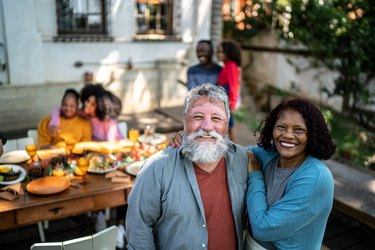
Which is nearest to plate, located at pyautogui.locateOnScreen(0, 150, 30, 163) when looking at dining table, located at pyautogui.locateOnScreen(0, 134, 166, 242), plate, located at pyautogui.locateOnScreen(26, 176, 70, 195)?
dining table, located at pyautogui.locateOnScreen(0, 134, 166, 242)

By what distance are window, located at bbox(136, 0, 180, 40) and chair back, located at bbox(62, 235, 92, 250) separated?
6125 mm

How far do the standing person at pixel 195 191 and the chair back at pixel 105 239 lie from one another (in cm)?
35

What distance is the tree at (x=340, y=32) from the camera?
6051 mm

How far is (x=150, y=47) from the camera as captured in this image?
778 cm

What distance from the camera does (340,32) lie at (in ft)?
20.7

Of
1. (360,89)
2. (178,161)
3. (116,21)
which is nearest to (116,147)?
(178,161)

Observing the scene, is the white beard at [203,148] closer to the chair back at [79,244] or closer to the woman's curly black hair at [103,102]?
the chair back at [79,244]

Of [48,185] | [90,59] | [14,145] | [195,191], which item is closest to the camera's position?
[195,191]

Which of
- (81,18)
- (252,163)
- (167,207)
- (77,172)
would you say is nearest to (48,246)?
(167,207)

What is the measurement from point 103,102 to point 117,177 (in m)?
1.30

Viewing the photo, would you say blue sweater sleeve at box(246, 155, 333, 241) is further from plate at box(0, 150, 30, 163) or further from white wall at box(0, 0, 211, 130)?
white wall at box(0, 0, 211, 130)

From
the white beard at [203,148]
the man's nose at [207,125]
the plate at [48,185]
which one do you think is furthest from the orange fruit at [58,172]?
the man's nose at [207,125]

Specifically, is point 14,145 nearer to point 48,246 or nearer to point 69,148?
point 69,148

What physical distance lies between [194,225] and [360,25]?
5554 millimetres
